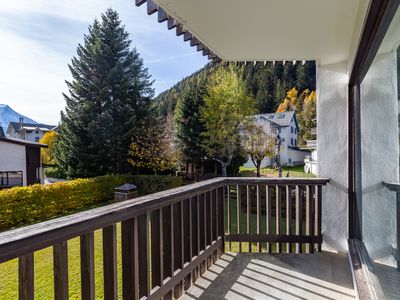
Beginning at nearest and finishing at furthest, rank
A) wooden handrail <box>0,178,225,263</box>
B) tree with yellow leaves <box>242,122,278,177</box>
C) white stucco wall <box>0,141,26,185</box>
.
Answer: wooden handrail <box>0,178,225,263</box> < white stucco wall <box>0,141,26,185</box> < tree with yellow leaves <box>242,122,278,177</box>

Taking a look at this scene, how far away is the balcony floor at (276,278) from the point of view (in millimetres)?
2197

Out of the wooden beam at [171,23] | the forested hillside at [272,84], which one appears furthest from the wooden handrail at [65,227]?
the forested hillside at [272,84]

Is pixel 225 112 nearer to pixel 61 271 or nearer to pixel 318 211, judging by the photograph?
pixel 318 211

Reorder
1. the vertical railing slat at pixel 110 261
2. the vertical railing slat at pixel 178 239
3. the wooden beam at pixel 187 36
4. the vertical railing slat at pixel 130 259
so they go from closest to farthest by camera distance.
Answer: the vertical railing slat at pixel 110 261 → the vertical railing slat at pixel 130 259 → the vertical railing slat at pixel 178 239 → the wooden beam at pixel 187 36

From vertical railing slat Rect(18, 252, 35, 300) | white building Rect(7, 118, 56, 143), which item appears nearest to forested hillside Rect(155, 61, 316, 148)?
white building Rect(7, 118, 56, 143)

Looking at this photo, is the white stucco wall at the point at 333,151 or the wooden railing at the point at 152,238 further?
the white stucco wall at the point at 333,151

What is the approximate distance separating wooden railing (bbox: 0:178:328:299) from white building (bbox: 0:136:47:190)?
1321cm

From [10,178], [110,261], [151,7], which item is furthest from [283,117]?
[110,261]

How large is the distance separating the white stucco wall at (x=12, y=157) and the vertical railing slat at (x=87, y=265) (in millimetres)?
14023

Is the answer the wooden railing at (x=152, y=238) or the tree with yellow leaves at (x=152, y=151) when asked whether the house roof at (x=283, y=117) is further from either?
the wooden railing at (x=152, y=238)

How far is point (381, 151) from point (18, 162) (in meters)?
15.1

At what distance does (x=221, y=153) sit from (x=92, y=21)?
9691 mm

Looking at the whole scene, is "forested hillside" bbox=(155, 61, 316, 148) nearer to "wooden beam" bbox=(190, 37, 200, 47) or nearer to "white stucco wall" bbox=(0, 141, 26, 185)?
"white stucco wall" bbox=(0, 141, 26, 185)

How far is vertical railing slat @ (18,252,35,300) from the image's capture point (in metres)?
1.00
